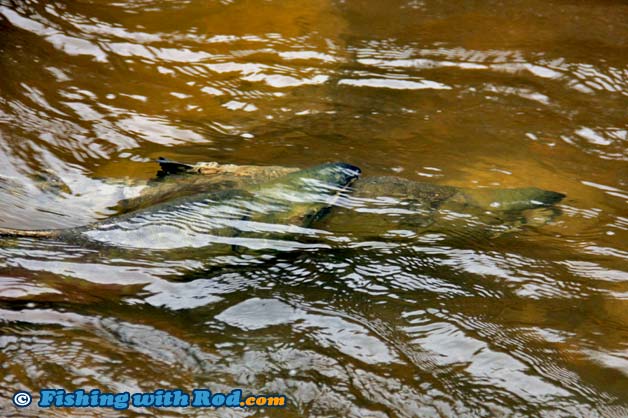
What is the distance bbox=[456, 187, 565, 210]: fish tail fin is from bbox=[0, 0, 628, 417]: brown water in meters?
0.14

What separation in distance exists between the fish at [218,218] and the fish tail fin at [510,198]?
2.52 ft

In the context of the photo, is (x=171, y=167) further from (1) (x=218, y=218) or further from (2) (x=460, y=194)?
(2) (x=460, y=194)

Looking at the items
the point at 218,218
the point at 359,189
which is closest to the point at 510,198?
the point at 359,189

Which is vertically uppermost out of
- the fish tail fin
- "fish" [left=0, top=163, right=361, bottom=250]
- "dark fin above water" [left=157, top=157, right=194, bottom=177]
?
"dark fin above water" [left=157, top=157, right=194, bottom=177]

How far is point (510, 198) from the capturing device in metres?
3.90

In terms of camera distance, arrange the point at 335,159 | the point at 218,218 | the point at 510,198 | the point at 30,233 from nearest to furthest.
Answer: the point at 30,233, the point at 218,218, the point at 510,198, the point at 335,159

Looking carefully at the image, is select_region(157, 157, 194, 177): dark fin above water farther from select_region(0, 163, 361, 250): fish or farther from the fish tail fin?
the fish tail fin

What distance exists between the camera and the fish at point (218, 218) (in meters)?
3.30

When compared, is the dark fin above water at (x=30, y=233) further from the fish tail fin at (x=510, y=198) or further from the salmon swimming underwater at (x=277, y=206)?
the fish tail fin at (x=510, y=198)

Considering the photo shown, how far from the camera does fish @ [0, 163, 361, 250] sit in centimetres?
330

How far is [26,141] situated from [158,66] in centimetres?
151

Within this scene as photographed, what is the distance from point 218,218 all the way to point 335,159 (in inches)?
46.5

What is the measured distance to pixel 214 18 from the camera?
249 inches

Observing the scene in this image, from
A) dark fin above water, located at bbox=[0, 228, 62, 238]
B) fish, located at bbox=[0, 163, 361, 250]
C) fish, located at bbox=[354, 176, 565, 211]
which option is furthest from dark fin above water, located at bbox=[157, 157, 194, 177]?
fish, located at bbox=[354, 176, 565, 211]
